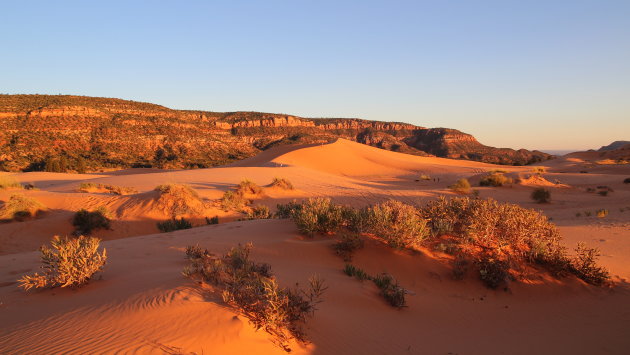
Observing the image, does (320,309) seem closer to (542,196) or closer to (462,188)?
(542,196)

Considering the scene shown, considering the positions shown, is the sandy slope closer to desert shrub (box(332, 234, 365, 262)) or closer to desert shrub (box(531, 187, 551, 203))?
desert shrub (box(332, 234, 365, 262))

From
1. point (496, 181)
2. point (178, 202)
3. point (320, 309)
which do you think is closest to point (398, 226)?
point (320, 309)

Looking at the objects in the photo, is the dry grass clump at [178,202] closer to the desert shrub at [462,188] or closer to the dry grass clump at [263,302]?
the dry grass clump at [263,302]

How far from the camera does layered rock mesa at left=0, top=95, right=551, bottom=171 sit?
1539 inches

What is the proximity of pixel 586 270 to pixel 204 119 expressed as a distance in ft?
247

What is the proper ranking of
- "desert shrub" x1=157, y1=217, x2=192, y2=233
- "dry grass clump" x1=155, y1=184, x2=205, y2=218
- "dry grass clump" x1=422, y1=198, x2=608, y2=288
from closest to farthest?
1. "dry grass clump" x1=422, y1=198, x2=608, y2=288
2. "desert shrub" x1=157, y1=217, x2=192, y2=233
3. "dry grass clump" x1=155, y1=184, x2=205, y2=218

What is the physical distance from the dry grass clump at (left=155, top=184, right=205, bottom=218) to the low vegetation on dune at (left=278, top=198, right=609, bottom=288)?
8.38 meters

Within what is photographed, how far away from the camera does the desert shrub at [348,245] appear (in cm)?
612

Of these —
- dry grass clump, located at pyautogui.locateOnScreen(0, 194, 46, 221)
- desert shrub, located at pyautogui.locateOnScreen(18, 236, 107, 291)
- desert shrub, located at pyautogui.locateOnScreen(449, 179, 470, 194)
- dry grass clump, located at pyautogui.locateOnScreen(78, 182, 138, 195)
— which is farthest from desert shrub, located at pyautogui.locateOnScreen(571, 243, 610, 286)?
dry grass clump, located at pyautogui.locateOnScreen(78, 182, 138, 195)

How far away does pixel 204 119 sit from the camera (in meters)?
73.4

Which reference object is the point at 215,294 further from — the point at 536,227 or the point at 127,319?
the point at 536,227

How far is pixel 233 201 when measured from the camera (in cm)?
1516

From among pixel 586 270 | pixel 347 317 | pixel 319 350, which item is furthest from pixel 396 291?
pixel 586 270

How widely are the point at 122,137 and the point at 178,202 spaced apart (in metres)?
41.5
